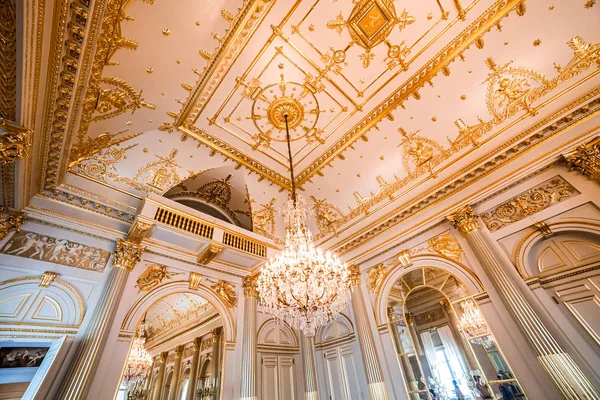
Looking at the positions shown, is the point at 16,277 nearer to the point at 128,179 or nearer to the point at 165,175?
the point at 128,179

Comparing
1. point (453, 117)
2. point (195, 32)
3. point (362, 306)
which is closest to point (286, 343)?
point (362, 306)

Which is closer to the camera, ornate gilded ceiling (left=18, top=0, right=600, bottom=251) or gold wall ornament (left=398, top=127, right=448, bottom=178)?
ornate gilded ceiling (left=18, top=0, right=600, bottom=251)

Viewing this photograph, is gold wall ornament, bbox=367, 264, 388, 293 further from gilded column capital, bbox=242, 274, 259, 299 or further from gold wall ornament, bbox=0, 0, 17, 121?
gold wall ornament, bbox=0, 0, 17, 121

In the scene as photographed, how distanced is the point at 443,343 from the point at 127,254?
821cm

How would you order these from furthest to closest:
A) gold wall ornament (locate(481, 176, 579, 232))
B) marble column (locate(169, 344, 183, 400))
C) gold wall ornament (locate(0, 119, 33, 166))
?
1. marble column (locate(169, 344, 183, 400))
2. gold wall ornament (locate(481, 176, 579, 232))
3. gold wall ornament (locate(0, 119, 33, 166))

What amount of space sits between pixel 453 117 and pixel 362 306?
17.2ft

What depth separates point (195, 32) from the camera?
15.4 ft

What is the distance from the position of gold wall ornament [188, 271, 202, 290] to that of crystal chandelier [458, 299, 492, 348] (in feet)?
20.8

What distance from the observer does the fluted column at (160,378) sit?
10.9m

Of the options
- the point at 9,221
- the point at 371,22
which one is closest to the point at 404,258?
the point at 371,22

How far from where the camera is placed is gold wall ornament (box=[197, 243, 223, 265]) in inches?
251

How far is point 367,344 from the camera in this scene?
6.13 metres

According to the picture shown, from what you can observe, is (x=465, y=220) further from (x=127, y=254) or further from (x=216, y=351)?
(x=216, y=351)

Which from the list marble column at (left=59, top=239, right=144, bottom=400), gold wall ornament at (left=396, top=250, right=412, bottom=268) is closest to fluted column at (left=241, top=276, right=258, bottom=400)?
marble column at (left=59, top=239, right=144, bottom=400)
